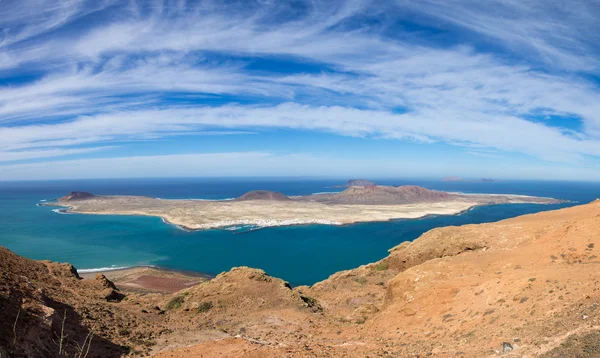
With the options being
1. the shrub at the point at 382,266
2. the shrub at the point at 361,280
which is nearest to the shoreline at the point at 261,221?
the shrub at the point at 382,266

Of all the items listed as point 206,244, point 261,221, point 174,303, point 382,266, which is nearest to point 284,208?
point 261,221

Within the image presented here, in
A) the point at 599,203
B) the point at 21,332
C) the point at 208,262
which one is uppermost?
the point at 599,203

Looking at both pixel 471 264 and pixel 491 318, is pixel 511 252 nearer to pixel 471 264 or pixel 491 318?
pixel 471 264

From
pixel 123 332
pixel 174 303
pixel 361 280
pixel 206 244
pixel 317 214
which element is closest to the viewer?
pixel 123 332

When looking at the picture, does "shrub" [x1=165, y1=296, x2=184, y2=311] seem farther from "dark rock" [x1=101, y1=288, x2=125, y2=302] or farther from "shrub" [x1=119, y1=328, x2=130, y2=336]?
"shrub" [x1=119, y1=328, x2=130, y2=336]

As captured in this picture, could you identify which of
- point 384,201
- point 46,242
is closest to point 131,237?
point 46,242

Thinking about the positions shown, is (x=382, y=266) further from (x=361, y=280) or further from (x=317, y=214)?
(x=317, y=214)
